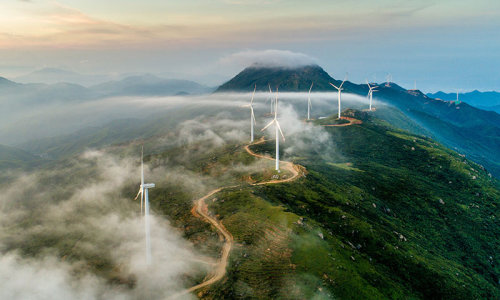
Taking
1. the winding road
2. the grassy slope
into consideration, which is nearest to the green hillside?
the grassy slope

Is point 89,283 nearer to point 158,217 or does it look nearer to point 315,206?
point 158,217

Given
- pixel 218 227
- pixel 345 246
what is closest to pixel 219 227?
pixel 218 227

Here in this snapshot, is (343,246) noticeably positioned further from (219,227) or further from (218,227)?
(218,227)

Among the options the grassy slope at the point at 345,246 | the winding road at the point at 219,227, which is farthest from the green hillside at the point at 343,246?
the winding road at the point at 219,227

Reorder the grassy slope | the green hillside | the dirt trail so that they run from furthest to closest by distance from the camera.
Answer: the dirt trail < the grassy slope < the green hillside

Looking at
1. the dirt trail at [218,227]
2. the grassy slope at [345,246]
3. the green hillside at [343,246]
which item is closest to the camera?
the green hillside at [343,246]

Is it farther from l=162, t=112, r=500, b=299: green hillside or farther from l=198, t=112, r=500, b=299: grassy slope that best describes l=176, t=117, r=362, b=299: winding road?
l=198, t=112, r=500, b=299: grassy slope

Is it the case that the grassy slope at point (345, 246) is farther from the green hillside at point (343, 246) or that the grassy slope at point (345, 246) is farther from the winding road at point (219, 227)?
the winding road at point (219, 227)

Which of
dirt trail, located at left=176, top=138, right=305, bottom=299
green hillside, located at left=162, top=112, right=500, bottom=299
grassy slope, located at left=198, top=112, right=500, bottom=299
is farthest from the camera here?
dirt trail, located at left=176, top=138, right=305, bottom=299

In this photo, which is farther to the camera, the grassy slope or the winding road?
the winding road
